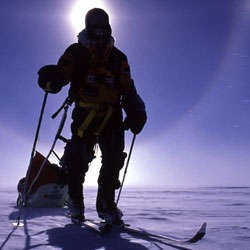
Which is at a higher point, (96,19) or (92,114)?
(96,19)

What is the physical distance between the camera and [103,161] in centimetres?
431

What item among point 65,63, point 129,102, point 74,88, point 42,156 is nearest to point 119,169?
point 129,102

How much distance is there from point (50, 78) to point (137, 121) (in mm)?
1075

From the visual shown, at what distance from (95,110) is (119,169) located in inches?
28.6

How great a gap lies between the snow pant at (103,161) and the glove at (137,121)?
0.44 feet

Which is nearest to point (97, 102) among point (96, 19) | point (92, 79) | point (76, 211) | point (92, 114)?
point (92, 114)

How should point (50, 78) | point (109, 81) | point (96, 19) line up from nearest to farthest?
point (50, 78)
point (109, 81)
point (96, 19)

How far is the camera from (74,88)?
443cm

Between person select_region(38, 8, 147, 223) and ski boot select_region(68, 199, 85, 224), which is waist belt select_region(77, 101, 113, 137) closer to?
person select_region(38, 8, 147, 223)

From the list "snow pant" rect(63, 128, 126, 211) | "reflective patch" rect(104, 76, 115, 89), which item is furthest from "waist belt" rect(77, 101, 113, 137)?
"reflective patch" rect(104, 76, 115, 89)

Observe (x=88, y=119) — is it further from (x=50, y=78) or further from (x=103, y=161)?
(x=50, y=78)

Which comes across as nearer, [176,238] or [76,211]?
[176,238]

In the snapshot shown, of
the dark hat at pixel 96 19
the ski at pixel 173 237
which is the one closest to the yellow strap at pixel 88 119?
the dark hat at pixel 96 19

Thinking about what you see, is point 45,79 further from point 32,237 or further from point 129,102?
point 32,237
